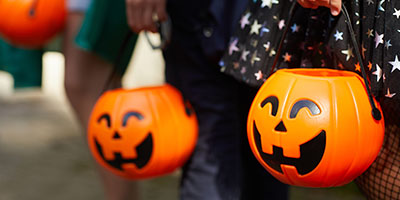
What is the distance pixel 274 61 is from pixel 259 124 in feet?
0.51

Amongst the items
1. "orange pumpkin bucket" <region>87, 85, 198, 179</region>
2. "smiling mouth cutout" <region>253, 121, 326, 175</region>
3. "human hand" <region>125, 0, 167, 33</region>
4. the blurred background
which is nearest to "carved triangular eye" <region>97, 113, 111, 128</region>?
"orange pumpkin bucket" <region>87, 85, 198, 179</region>

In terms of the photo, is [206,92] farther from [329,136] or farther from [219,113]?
[329,136]

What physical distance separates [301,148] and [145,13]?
614 mm

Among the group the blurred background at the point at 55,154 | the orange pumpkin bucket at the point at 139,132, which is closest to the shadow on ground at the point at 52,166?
the blurred background at the point at 55,154

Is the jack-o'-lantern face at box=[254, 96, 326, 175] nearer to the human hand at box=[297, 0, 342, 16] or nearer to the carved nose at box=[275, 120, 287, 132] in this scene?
the carved nose at box=[275, 120, 287, 132]

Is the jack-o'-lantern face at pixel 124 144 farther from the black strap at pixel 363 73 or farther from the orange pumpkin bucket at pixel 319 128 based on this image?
the black strap at pixel 363 73

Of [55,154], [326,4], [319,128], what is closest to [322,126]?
[319,128]

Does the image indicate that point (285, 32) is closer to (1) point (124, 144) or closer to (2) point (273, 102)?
(2) point (273, 102)

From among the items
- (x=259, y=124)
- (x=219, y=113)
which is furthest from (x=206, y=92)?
(x=259, y=124)

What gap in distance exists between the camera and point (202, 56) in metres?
1.50

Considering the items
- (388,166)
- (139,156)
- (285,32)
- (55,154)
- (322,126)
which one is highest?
(285,32)

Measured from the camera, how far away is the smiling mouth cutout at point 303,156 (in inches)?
39.3

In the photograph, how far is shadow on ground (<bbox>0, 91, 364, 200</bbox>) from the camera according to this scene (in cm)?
265

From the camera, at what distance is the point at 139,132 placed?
1.38m
